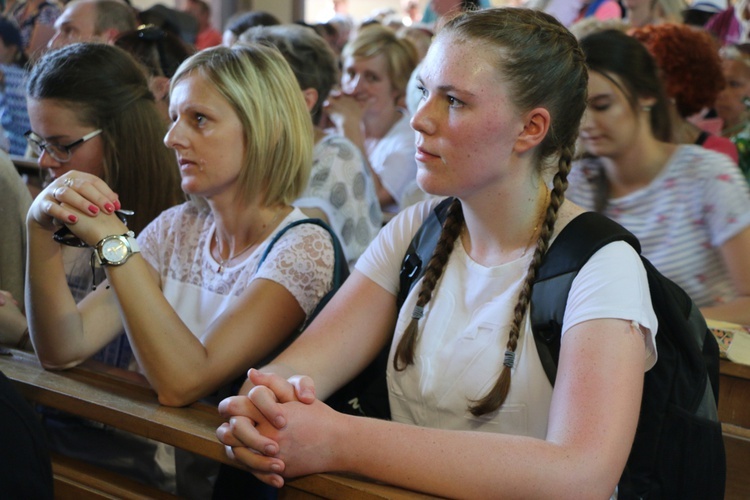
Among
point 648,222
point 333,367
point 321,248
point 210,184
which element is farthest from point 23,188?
point 648,222

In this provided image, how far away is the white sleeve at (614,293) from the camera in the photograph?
1.35 metres

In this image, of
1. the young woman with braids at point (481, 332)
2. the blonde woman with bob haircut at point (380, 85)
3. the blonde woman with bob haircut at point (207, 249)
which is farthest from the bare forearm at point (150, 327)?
the blonde woman with bob haircut at point (380, 85)

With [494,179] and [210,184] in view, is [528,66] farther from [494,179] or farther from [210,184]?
[210,184]

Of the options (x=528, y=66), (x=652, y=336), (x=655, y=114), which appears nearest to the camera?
(x=652, y=336)

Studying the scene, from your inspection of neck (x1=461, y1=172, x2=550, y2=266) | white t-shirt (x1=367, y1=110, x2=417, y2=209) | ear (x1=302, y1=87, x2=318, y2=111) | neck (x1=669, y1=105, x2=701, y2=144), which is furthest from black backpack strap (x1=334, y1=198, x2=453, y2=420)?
white t-shirt (x1=367, y1=110, x2=417, y2=209)

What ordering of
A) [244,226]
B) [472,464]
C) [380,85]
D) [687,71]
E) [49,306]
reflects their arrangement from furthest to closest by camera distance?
[380,85] → [687,71] → [244,226] → [49,306] → [472,464]

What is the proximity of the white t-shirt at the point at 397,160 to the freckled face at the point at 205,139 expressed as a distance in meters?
1.80

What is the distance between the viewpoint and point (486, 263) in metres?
1.59

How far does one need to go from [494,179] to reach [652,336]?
370 mm

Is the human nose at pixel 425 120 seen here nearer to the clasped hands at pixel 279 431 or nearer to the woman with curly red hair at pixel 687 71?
the clasped hands at pixel 279 431

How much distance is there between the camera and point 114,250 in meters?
1.67

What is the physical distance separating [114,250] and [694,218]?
4.85 ft

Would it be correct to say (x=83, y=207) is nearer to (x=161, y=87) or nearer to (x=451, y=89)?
(x=451, y=89)

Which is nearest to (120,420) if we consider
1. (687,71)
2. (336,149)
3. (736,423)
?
(736,423)
